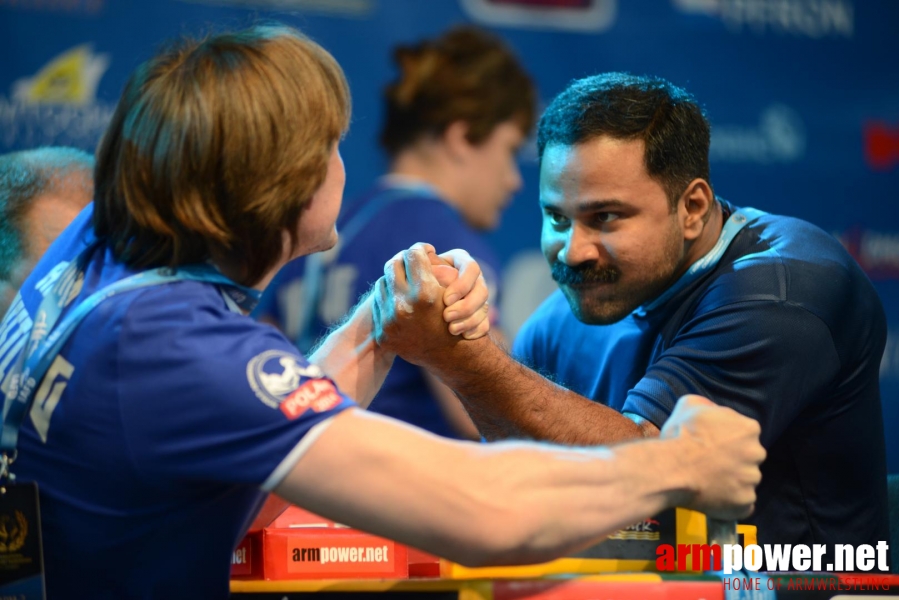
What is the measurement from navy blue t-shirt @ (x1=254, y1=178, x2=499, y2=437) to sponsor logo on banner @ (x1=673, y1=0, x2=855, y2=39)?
1.61 meters

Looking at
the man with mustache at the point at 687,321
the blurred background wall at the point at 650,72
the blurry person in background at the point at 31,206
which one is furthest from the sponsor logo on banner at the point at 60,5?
the man with mustache at the point at 687,321

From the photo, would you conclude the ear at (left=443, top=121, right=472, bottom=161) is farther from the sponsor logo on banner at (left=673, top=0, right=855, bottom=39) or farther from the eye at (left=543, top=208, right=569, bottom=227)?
the sponsor logo on banner at (left=673, top=0, right=855, bottom=39)

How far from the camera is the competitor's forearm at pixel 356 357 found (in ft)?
5.38

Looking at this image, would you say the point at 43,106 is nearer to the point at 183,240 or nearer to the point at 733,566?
the point at 183,240

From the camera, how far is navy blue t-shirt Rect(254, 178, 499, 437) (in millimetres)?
2646

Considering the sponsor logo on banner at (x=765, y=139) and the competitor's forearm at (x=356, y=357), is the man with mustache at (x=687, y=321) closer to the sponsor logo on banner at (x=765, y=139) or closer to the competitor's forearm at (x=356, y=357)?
the competitor's forearm at (x=356, y=357)

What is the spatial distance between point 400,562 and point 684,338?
2.43ft

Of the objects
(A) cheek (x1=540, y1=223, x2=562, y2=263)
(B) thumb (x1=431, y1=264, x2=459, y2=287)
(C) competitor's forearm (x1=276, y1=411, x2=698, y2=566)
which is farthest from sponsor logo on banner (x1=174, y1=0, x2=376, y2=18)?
(C) competitor's forearm (x1=276, y1=411, x2=698, y2=566)

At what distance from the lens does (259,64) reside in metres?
1.16

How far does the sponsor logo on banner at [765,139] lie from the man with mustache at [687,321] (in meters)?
1.91

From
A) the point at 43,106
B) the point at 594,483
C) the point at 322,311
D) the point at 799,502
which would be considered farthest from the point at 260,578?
the point at 43,106

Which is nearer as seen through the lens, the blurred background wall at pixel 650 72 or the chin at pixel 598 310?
the chin at pixel 598 310

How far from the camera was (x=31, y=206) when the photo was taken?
1.77 metres

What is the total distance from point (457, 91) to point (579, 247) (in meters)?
1.20
